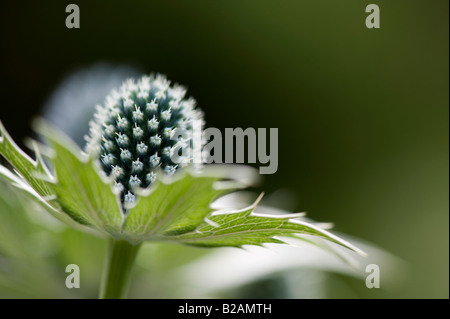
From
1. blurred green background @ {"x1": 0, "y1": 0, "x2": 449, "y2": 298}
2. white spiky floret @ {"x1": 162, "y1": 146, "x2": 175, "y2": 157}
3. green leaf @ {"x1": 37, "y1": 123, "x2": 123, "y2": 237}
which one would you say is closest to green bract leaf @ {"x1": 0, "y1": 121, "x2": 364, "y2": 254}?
green leaf @ {"x1": 37, "y1": 123, "x2": 123, "y2": 237}

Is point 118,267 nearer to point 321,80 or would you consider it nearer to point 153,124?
point 153,124

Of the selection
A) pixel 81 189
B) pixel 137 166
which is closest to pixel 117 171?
pixel 137 166

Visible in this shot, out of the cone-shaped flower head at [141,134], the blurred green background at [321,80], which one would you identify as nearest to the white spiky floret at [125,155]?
the cone-shaped flower head at [141,134]

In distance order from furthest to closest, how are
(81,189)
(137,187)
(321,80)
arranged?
(321,80), (137,187), (81,189)

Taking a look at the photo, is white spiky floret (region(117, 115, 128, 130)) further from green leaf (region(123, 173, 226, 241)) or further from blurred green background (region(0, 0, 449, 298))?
blurred green background (region(0, 0, 449, 298))

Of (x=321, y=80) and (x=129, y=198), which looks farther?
(x=321, y=80)

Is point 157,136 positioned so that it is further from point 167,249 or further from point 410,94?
point 410,94

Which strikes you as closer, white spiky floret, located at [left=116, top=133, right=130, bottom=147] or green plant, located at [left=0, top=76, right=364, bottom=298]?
green plant, located at [left=0, top=76, right=364, bottom=298]
